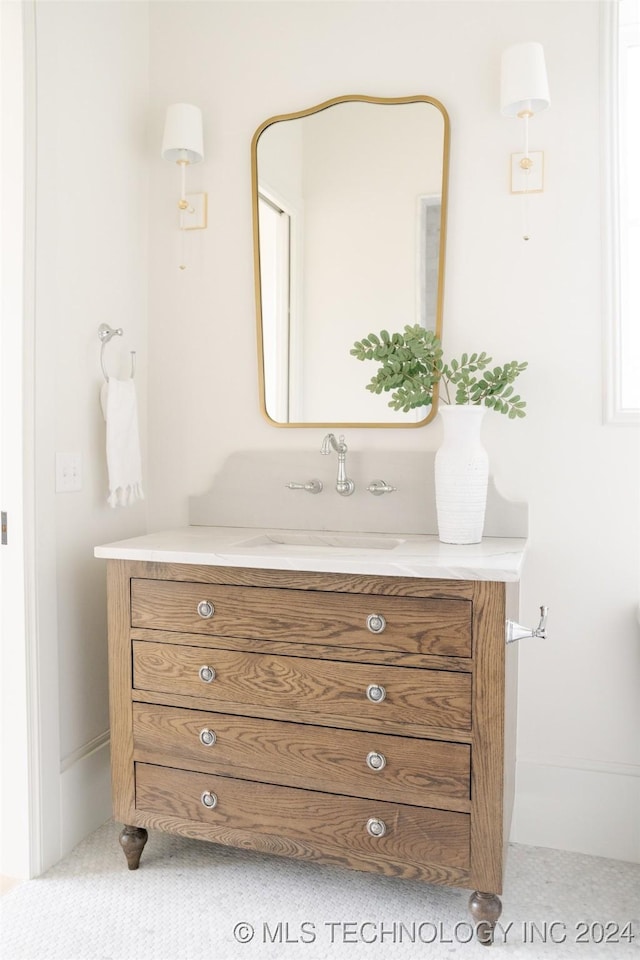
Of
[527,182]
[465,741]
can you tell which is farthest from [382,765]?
[527,182]

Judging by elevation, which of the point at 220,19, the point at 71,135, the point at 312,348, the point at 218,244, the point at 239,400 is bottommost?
the point at 239,400

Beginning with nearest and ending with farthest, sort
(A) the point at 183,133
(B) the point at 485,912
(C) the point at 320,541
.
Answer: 1. (B) the point at 485,912
2. (C) the point at 320,541
3. (A) the point at 183,133

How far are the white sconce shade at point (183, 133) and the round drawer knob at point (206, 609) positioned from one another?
1426 millimetres

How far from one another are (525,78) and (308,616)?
1.53m

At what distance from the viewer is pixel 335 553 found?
5.98 ft

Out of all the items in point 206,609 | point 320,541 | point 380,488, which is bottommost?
point 206,609

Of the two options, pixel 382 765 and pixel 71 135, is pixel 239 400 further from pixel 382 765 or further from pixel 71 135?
pixel 382 765

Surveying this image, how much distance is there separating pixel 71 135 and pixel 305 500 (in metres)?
1.27

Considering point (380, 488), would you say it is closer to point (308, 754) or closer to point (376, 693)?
point (376, 693)

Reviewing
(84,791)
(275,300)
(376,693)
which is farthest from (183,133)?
(84,791)

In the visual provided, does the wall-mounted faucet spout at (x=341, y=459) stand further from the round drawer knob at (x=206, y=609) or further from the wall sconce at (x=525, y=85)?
the wall sconce at (x=525, y=85)

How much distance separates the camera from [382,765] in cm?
172

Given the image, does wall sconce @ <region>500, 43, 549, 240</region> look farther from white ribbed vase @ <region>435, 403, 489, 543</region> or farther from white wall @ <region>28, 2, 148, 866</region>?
white wall @ <region>28, 2, 148, 866</region>

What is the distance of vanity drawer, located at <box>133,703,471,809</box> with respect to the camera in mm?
1682
